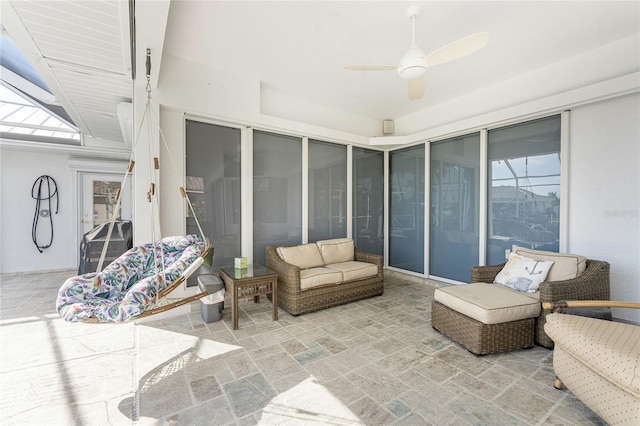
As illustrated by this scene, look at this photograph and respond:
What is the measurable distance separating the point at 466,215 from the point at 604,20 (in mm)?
2611

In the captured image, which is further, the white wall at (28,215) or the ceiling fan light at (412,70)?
the white wall at (28,215)

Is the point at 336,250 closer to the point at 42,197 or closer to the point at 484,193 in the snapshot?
the point at 484,193

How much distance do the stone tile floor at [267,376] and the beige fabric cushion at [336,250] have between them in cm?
112

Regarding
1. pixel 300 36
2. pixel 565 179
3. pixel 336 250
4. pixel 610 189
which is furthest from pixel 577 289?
pixel 300 36

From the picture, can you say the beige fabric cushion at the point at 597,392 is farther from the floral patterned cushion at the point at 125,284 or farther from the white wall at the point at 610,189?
the floral patterned cushion at the point at 125,284

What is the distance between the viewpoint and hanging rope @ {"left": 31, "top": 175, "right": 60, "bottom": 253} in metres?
5.57

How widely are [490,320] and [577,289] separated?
3.08 ft

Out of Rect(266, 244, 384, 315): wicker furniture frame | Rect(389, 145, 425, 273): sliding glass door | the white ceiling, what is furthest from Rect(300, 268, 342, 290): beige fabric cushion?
the white ceiling

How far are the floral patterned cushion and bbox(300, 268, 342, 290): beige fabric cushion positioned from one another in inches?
53.7

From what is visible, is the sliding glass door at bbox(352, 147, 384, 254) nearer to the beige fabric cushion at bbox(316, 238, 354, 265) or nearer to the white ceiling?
the beige fabric cushion at bbox(316, 238, 354, 265)

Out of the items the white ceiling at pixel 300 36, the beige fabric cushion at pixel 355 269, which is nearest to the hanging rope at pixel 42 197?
the white ceiling at pixel 300 36

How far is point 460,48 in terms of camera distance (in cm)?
226

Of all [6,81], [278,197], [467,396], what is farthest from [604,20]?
[6,81]

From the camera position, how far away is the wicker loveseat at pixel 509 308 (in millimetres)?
2424
